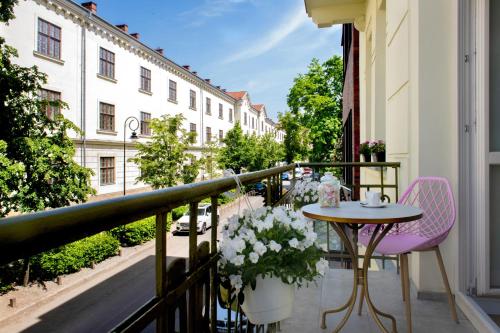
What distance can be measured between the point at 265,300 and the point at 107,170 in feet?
60.7

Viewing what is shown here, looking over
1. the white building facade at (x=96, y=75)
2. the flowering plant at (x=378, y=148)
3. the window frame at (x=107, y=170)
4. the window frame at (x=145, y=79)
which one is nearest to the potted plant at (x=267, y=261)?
the flowering plant at (x=378, y=148)

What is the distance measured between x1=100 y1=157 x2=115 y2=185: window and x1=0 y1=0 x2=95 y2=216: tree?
8.20 m

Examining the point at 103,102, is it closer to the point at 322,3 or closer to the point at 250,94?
the point at 322,3

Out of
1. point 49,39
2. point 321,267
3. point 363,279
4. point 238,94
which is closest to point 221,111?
point 238,94

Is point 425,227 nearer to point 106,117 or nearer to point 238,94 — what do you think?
point 106,117

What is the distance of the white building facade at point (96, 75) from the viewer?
1436 cm

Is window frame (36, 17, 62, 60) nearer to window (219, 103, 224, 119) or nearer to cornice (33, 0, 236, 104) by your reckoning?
cornice (33, 0, 236, 104)

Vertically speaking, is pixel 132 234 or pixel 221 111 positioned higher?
pixel 221 111

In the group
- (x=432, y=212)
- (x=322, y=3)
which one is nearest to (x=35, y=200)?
(x=322, y=3)

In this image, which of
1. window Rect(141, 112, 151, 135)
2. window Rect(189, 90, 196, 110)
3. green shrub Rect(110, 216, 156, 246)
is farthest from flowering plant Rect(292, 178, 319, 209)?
window Rect(189, 90, 196, 110)

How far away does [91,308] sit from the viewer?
9258 millimetres

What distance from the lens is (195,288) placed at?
4.07 ft

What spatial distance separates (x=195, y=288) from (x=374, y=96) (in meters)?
5.49

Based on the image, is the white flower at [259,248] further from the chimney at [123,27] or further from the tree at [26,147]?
the chimney at [123,27]
